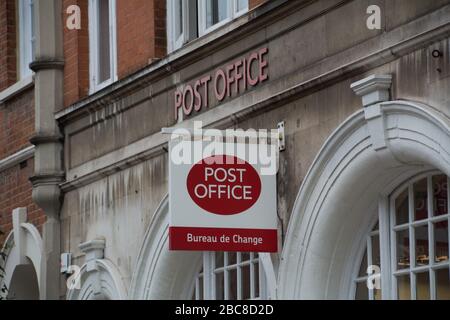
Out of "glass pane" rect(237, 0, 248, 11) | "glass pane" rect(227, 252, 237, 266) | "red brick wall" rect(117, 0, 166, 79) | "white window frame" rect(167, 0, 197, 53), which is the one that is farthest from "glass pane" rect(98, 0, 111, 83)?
"glass pane" rect(227, 252, 237, 266)

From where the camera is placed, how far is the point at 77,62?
19.6 m

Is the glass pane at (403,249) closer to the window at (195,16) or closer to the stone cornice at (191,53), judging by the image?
the stone cornice at (191,53)

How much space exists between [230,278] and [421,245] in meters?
3.27

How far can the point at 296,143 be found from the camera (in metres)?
14.7

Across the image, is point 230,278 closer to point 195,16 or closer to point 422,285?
point 195,16

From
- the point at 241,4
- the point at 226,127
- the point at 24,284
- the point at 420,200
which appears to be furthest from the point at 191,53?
the point at 24,284

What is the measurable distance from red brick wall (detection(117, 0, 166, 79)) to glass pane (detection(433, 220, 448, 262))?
17.4ft

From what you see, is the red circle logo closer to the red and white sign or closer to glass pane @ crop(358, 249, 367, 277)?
the red and white sign

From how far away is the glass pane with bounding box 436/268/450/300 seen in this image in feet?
42.8

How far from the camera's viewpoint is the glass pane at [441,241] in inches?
515

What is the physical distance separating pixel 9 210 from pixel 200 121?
20.2 feet

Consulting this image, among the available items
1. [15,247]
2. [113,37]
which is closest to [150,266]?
[113,37]

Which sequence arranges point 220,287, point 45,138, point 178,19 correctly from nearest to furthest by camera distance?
point 220,287, point 178,19, point 45,138

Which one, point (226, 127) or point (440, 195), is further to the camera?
point (226, 127)
